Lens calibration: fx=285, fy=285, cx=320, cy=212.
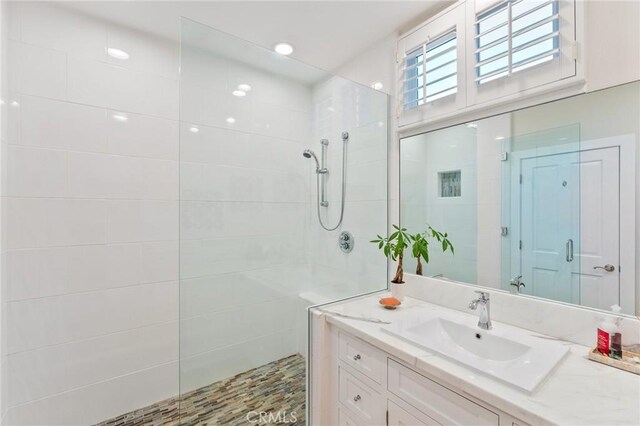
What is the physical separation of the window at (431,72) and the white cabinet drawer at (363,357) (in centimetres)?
141

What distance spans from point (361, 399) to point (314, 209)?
1.07m

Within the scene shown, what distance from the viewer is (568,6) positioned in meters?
1.18

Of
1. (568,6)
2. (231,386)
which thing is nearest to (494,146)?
(568,6)

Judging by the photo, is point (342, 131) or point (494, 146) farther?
point (342, 131)

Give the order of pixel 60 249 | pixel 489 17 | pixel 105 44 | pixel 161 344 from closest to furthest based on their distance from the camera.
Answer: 1. pixel 489 17
2. pixel 60 249
3. pixel 105 44
4. pixel 161 344

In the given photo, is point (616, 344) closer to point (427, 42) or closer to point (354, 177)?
point (354, 177)

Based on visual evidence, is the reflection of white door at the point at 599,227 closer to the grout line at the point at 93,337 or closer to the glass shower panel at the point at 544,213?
the glass shower panel at the point at 544,213

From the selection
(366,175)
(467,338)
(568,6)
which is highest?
(568,6)

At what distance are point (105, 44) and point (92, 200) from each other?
990mm

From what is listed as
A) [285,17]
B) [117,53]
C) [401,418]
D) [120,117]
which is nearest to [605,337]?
[401,418]

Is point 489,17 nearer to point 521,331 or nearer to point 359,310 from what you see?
point 521,331

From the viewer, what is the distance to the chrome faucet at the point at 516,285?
1.39 meters

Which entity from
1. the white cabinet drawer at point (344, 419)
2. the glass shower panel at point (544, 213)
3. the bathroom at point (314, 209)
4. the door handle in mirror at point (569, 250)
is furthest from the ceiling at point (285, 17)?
the white cabinet drawer at point (344, 419)

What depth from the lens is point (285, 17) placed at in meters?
1.74
